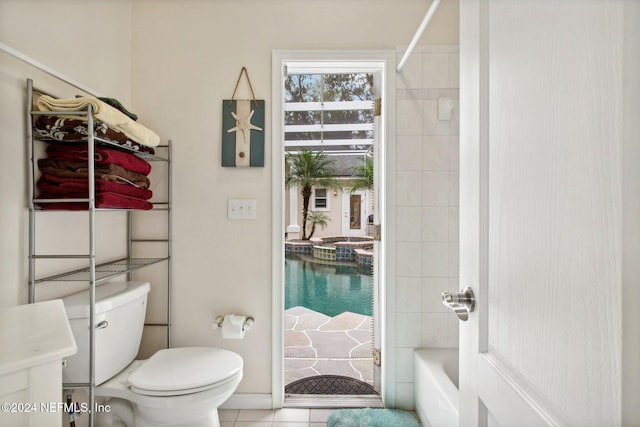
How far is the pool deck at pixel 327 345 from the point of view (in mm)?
2273

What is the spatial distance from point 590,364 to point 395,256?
1.40 meters

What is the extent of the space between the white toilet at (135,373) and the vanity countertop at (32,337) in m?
0.31

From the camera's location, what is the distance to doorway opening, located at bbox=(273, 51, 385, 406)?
1894 millimetres

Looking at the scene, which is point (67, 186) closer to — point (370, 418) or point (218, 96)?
point (218, 96)

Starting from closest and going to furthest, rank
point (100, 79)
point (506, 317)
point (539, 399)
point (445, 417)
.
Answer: point (539, 399), point (506, 317), point (445, 417), point (100, 79)

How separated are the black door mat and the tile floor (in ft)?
0.62

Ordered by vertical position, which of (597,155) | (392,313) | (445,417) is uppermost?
(597,155)

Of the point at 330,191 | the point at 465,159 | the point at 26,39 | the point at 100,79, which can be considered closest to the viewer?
the point at 465,159

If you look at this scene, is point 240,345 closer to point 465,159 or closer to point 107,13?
point 465,159

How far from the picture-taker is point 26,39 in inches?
47.4

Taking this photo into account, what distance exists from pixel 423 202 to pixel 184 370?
4.85 feet

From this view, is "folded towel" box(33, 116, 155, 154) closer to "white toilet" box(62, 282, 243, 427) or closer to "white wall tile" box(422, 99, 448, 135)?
"white toilet" box(62, 282, 243, 427)

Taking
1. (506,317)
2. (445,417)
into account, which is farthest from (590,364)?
(445,417)

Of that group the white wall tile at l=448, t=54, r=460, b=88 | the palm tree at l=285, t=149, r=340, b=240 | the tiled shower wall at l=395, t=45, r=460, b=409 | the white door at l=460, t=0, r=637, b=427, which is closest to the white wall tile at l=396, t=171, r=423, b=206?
the tiled shower wall at l=395, t=45, r=460, b=409
